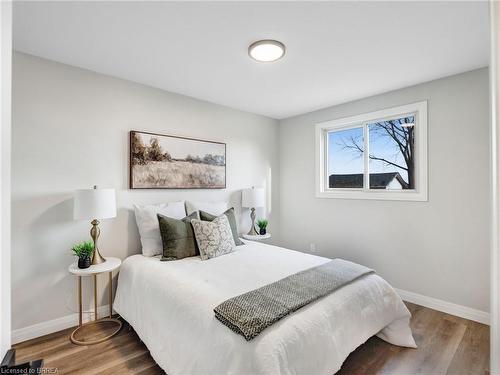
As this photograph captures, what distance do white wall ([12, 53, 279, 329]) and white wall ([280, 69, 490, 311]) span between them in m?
2.42

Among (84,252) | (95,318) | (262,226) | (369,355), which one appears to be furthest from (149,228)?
(369,355)

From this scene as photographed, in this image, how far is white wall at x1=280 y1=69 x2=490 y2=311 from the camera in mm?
2555

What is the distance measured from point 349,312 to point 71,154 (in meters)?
2.71

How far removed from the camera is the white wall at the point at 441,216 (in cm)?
255

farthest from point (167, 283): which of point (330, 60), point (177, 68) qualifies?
point (330, 60)

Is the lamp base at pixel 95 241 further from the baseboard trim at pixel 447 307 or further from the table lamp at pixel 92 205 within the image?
the baseboard trim at pixel 447 307

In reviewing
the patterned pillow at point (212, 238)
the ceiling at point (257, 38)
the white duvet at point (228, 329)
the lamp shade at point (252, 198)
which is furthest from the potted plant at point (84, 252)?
the lamp shade at point (252, 198)

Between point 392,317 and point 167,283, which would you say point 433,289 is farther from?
point 167,283

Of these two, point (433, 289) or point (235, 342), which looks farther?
point (433, 289)

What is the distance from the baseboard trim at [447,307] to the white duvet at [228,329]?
0.92 metres

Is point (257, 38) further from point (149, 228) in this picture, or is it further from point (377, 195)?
point (377, 195)

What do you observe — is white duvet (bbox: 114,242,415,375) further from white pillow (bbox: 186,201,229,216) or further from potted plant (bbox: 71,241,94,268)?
white pillow (bbox: 186,201,229,216)

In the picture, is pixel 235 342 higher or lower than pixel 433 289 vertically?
higher

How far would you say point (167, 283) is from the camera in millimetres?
2025
